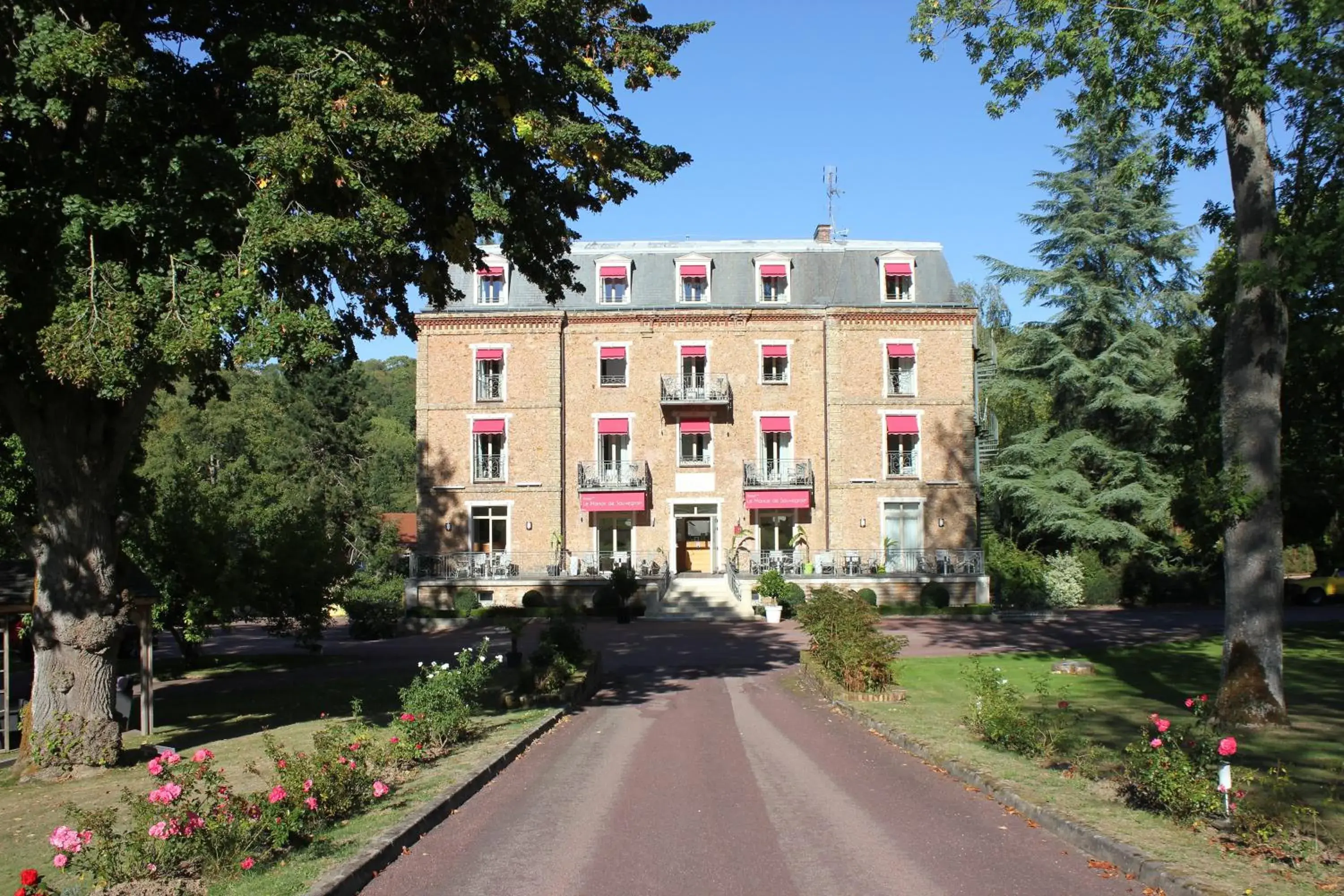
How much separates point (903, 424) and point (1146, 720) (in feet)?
89.3

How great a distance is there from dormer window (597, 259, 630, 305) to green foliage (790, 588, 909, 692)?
24093mm

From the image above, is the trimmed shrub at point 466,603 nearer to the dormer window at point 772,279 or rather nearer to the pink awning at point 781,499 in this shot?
the pink awning at point 781,499

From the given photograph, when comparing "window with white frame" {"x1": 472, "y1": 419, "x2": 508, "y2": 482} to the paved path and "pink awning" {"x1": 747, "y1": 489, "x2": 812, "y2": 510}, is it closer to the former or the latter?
"pink awning" {"x1": 747, "y1": 489, "x2": 812, "y2": 510}

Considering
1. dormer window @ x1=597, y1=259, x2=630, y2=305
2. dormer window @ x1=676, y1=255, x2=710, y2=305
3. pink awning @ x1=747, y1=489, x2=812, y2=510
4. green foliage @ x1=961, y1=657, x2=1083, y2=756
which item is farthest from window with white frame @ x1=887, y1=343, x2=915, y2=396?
green foliage @ x1=961, y1=657, x2=1083, y2=756

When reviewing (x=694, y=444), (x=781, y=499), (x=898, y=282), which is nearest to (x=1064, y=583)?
(x=781, y=499)

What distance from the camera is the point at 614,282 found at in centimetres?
4253

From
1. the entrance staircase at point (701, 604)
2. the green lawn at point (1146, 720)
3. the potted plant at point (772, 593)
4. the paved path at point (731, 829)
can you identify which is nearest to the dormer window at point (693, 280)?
the entrance staircase at point (701, 604)

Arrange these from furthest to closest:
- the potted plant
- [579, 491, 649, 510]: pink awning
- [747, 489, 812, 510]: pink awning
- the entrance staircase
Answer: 1. [579, 491, 649, 510]: pink awning
2. [747, 489, 812, 510]: pink awning
3. the entrance staircase
4. the potted plant

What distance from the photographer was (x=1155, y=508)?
1588 inches

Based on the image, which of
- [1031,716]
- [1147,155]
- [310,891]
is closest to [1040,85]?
[1147,155]

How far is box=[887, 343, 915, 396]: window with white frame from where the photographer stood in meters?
40.8

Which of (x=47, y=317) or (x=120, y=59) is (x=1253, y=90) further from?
(x=47, y=317)

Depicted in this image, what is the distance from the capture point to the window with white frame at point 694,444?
4100 centimetres

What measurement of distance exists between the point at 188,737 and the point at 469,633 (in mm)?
19648
